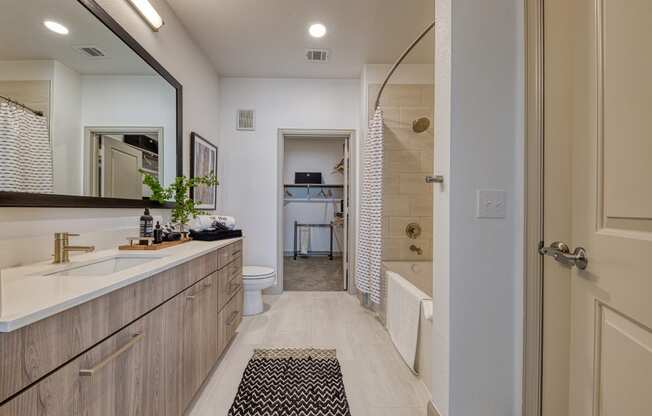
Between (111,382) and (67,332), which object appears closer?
(67,332)

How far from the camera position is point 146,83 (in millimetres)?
1834

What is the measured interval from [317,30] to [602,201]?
2401 millimetres

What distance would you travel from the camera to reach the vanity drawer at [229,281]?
1883mm

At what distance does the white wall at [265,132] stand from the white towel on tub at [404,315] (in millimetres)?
1562

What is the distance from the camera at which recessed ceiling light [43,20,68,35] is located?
1.20m

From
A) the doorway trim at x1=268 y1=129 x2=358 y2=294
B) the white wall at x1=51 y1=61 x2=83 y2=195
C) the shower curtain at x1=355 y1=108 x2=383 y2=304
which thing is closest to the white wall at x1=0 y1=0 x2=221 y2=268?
the white wall at x1=51 y1=61 x2=83 y2=195

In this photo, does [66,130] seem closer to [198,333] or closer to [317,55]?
[198,333]

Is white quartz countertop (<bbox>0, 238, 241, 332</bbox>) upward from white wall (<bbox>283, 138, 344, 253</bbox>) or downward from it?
downward

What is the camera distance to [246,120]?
333cm

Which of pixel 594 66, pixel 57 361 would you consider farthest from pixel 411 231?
pixel 57 361

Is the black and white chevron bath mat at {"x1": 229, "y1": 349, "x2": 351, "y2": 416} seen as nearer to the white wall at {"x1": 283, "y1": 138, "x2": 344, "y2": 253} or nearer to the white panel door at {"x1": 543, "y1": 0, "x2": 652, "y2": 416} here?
the white panel door at {"x1": 543, "y1": 0, "x2": 652, "y2": 416}

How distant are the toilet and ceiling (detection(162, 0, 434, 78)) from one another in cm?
222

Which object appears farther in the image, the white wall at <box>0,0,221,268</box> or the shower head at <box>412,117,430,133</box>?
the shower head at <box>412,117,430,133</box>

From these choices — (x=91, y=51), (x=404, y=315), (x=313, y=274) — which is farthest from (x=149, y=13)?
(x=313, y=274)
